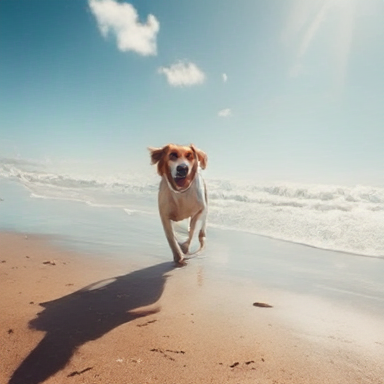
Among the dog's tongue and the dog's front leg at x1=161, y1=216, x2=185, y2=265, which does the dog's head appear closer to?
the dog's tongue

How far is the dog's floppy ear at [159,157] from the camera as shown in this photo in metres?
4.82

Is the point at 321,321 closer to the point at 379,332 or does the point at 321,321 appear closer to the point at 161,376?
the point at 379,332

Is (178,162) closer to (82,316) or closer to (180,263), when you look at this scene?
(180,263)

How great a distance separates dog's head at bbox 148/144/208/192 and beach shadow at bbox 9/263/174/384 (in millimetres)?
1300

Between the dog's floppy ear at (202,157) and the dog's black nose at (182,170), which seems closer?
the dog's black nose at (182,170)

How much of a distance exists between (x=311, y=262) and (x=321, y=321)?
240 cm

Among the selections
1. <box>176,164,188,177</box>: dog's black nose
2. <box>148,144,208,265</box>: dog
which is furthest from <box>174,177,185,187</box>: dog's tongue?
<box>176,164,188,177</box>: dog's black nose

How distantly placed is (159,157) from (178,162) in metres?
0.51

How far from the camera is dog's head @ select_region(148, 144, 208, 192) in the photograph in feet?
14.5

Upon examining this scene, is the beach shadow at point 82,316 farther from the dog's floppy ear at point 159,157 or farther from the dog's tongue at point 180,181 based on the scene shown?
the dog's floppy ear at point 159,157

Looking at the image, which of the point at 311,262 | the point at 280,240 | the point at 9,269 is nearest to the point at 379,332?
the point at 311,262

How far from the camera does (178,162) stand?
4469 mm

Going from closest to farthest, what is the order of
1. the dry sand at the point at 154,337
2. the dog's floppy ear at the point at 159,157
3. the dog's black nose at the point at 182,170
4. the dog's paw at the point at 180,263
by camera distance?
the dry sand at the point at 154,337 < the dog's black nose at the point at 182,170 < the dog's paw at the point at 180,263 < the dog's floppy ear at the point at 159,157

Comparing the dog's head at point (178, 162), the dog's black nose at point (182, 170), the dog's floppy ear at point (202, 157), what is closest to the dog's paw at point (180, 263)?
the dog's head at point (178, 162)
